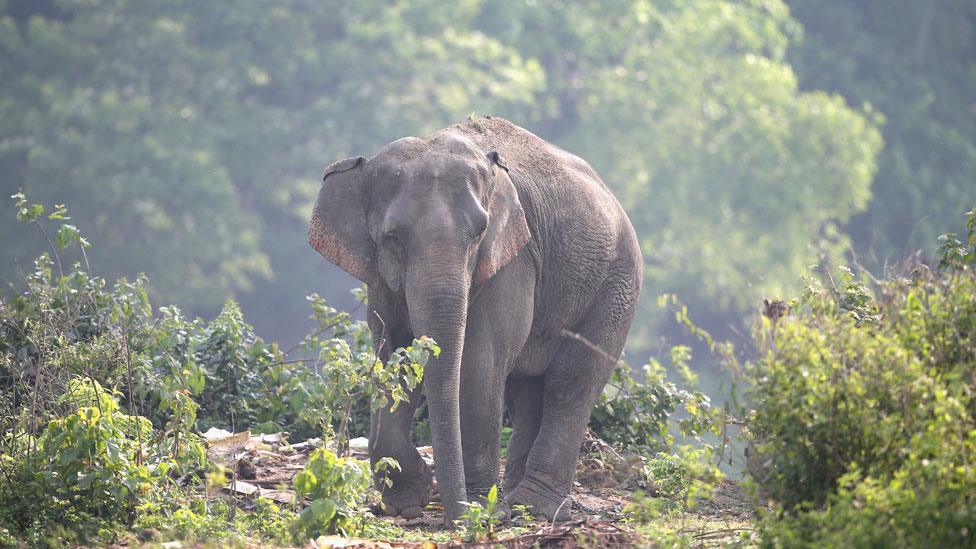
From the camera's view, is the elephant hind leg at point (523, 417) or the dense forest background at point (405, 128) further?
the dense forest background at point (405, 128)

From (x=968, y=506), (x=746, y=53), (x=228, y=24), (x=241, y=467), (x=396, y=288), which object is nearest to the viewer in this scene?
(x=968, y=506)

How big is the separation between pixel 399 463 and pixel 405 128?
910 inches

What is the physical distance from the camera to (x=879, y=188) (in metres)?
39.0

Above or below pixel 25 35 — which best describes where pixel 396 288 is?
below

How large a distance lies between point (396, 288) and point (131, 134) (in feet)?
75.5

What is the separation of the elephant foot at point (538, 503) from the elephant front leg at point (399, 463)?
0.50 meters

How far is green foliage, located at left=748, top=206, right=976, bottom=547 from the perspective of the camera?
5.76m

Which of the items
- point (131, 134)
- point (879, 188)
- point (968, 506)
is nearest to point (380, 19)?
point (131, 134)

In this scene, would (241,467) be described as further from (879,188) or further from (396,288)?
(879,188)

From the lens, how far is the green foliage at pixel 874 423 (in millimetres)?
5762

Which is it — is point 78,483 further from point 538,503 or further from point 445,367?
point 538,503

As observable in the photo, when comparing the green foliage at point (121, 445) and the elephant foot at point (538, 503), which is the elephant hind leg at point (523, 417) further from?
the green foliage at point (121, 445)

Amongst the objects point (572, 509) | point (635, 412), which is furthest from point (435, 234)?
point (635, 412)

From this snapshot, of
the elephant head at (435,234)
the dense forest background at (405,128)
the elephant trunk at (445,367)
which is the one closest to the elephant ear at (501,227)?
the elephant head at (435,234)
